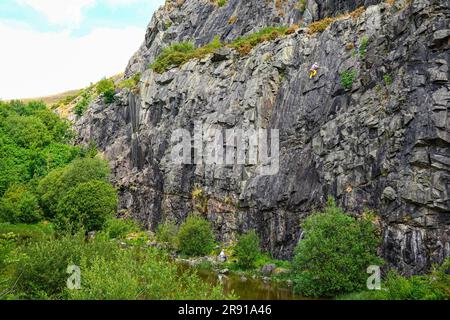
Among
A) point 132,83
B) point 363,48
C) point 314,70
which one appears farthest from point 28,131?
point 363,48

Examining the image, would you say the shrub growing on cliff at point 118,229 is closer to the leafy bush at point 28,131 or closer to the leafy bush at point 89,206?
the leafy bush at point 89,206

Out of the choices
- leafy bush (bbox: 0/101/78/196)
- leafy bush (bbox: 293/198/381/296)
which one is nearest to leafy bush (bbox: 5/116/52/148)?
leafy bush (bbox: 0/101/78/196)

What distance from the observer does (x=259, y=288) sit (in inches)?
1201

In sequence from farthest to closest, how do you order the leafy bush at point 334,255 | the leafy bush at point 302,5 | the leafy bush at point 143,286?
1. the leafy bush at point 302,5
2. the leafy bush at point 334,255
3. the leafy bush at point 143,286

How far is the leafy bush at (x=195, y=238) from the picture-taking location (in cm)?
4200

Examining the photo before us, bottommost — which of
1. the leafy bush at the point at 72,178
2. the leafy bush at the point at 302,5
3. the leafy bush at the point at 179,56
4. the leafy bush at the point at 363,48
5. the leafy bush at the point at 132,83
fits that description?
the leafy bush at the point at 72,178

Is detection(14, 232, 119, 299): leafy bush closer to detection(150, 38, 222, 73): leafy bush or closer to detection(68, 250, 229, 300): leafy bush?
detection(68, 250, 229, 300): leafy bush

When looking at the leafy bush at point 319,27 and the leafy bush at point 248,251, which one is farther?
the leafy bush at point 319,27

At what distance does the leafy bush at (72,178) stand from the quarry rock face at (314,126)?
3.40 meters

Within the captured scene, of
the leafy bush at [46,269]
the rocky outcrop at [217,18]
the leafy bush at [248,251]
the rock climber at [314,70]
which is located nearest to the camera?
the leafy bush at [46,269]

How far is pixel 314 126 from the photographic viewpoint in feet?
128

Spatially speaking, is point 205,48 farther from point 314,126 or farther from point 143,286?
point 143,286

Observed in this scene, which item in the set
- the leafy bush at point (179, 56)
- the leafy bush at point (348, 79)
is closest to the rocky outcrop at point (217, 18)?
the leafy bush at point (179, 56)

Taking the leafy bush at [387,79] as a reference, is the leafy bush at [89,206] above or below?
below
